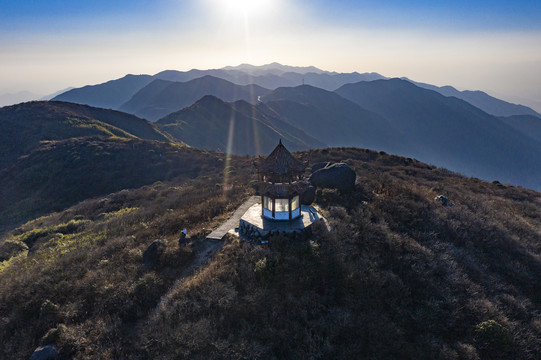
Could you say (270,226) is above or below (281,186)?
below

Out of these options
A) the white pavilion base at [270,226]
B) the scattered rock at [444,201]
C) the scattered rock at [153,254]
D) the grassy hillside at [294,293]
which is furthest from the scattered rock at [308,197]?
the scattered rock at [444,201]

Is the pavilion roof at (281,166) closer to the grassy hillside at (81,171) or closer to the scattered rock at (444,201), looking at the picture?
the scattered rock at (444,201)

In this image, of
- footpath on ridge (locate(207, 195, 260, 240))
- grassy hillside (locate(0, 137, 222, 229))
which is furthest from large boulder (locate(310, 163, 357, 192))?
grassy hillside (locate(0, 137, 222, 229))

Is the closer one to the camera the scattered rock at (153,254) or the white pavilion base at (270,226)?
the scattered rock at (153,254)

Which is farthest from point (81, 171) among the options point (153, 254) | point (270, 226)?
point (270, 226)

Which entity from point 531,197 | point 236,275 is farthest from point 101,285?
point 531,197

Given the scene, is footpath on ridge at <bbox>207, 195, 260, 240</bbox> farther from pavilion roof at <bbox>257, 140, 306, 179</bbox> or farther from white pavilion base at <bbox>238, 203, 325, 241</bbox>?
pavilion roof at <bbox>257, 140, 306, 179</bbox>

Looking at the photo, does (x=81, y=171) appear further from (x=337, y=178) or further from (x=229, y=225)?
(x=337, y=178)
